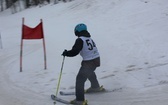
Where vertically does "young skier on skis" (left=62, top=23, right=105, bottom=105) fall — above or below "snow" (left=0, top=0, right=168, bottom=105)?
above

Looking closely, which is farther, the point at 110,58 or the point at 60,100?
the point at 110,58

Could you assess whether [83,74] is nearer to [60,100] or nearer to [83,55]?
[83,55]

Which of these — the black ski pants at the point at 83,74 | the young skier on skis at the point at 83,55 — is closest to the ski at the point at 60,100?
the young skier on skis at the point at 83,55

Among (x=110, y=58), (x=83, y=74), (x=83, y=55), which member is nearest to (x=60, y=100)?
(x=83, y=74)

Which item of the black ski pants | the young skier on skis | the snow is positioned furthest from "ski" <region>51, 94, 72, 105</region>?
the black ski pants

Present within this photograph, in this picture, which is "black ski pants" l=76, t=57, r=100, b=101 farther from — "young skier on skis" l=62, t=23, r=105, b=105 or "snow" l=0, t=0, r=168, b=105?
"snow" l=0, t=0, r=168, b=105

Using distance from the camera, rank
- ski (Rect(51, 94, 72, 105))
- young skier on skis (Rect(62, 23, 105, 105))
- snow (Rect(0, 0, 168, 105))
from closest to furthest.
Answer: young skier on skis (Rect(62, 23, 105, 105)), ski (Rect(51, 94, 72, 105)), snow (Rect(0, 0, 168, 105))

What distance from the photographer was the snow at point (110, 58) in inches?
322

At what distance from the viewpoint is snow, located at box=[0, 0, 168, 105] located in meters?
8.18

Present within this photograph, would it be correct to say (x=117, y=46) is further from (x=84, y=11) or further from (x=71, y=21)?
(x=84, y=11)

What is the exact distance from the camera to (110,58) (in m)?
11.7

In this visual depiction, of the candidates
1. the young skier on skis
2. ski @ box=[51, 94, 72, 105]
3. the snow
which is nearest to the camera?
the young skier on skis

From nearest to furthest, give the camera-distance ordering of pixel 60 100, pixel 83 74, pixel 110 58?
pixel 83 74 → pixel 60 100 → pixel 110 58

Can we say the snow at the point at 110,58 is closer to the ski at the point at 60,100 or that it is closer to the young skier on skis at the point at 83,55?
the ski at the point at 60,100
